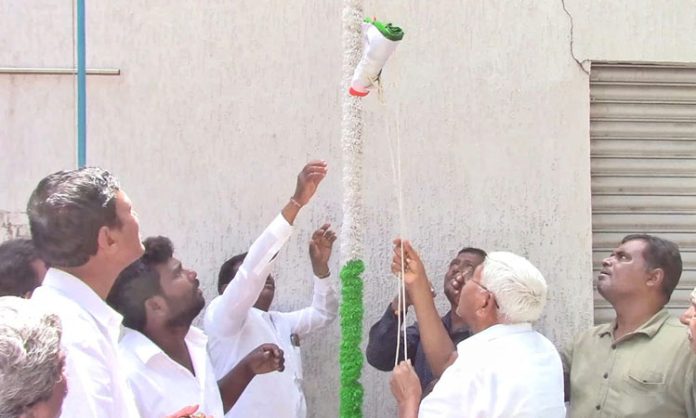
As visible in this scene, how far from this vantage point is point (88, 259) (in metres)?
1.99

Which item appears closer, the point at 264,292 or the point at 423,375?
the point at 423,375

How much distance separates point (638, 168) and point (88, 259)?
3278 millimetres

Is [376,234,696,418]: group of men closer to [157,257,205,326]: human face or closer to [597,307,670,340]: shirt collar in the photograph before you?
[597,307,670,340]: shirt collar

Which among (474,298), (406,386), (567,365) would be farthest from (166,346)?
(567,365)

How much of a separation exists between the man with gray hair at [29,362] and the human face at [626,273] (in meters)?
2.30

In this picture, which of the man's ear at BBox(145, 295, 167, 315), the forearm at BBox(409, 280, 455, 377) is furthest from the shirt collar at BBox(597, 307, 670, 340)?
the man's ear at BBox(145, 295, 167, 315)

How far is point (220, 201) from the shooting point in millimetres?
4172

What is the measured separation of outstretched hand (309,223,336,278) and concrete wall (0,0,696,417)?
336 mm

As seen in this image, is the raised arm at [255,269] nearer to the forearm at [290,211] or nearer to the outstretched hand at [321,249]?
the forearm at [290,211]

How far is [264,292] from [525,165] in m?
1.51

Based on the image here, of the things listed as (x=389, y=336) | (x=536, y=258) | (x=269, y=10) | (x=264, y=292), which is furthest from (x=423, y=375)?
(x=269, y=10)

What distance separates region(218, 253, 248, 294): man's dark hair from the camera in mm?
3879

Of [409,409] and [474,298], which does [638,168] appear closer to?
[474,298]

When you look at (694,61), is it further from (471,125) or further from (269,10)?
(269,10)
